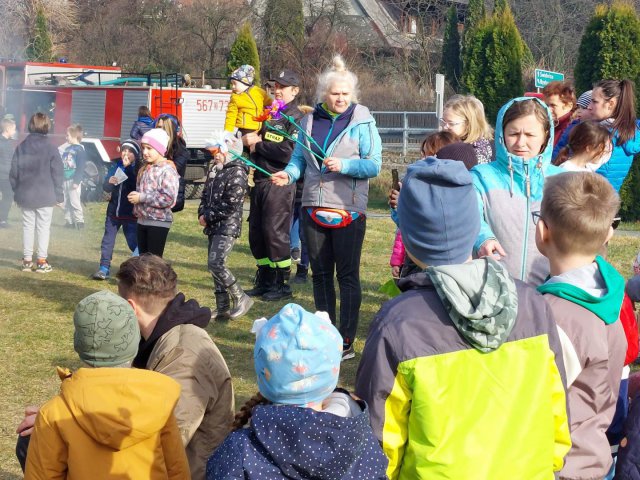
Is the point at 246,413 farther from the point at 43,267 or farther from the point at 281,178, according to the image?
the point at 43,267

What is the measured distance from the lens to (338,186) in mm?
5957

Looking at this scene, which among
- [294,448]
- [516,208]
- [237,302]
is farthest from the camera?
[237,302]

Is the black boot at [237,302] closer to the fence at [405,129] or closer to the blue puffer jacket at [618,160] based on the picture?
the blue puffer jacket at [618,160]

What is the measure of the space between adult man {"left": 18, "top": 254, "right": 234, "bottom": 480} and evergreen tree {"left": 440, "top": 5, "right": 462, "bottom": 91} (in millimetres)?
29075

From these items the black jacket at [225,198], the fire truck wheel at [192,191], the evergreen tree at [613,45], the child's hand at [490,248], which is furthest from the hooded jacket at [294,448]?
the fire truck wheel at [192,191]

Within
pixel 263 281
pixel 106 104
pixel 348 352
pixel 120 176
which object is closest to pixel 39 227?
pixel 120 176

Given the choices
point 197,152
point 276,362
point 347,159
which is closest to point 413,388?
point 276,362

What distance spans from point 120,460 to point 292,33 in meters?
31.0

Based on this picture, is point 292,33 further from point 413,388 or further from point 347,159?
point 413,388

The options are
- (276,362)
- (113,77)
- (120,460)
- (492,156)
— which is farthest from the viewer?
(113,77)

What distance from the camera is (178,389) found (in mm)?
2834

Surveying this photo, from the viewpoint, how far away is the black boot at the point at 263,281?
852 centimetres

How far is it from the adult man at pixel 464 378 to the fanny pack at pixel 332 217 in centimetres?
337

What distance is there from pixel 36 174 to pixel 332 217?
509 cm
